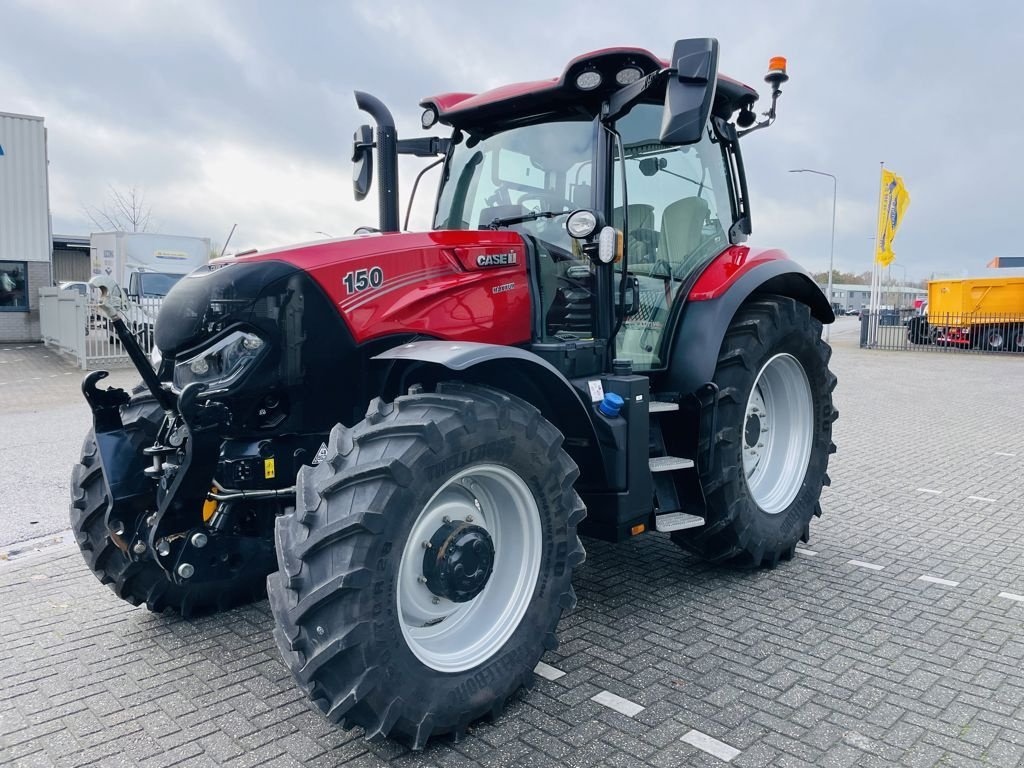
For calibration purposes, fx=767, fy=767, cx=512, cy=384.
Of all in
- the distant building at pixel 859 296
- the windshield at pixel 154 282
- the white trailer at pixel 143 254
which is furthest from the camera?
the distant building at pixel 859 296

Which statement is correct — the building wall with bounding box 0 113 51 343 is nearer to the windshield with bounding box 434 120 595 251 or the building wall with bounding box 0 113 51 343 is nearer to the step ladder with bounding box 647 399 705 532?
the windshield with bounding box 434 120 595 251

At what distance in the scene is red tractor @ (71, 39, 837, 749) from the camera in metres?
2.46

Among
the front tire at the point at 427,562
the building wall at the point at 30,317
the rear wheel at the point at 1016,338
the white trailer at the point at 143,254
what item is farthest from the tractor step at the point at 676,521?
the rear wheel at the point at 1016,338

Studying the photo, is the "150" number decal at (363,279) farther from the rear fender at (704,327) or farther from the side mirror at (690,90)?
the rear fender at (704,327)

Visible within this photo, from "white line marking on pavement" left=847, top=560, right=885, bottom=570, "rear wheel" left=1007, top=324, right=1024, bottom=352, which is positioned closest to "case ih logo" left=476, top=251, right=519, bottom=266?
"white line marking on pavement" left=847, top=560, right=885, bottom=570

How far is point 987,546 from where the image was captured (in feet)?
16.0

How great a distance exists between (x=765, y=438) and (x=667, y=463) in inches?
46.2

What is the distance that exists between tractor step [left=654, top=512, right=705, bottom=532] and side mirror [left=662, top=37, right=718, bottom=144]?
178 centimetres

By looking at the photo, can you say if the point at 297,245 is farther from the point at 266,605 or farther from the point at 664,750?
the point at 664,750

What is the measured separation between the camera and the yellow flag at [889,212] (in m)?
24.1

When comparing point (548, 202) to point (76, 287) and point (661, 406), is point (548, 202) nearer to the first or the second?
point (661, 406)

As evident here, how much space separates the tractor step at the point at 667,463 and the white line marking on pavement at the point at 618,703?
1.10 m

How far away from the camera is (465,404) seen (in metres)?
2.65

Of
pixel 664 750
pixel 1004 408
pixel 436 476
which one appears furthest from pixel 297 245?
pixel 1004 408
